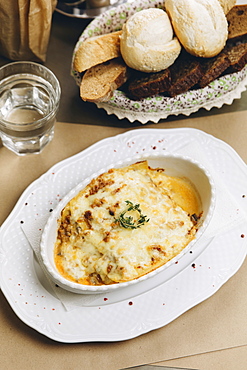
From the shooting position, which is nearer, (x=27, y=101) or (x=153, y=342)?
(x=153, y=342)

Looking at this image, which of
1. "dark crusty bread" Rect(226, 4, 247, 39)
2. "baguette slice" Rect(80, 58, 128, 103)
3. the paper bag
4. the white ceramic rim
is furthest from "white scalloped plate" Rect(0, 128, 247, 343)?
the paper bag

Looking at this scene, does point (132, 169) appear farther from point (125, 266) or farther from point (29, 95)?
point (29, 95)

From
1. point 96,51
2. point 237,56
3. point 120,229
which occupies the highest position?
point 237,56

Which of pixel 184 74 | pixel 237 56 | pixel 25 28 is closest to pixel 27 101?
pixel 25 28

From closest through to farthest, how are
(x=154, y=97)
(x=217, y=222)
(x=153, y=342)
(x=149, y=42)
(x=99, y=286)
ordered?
1. (x=99, y=286)
2. (x=153, y=342)
3. (x=217, y=222)
4. (x=149, y=42)
5. (x=154, y=97)

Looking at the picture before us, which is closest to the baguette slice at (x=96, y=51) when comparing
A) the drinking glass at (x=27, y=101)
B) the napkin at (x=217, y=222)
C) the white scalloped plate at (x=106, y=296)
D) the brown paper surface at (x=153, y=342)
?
the drinking glass at (x=27, y=101)

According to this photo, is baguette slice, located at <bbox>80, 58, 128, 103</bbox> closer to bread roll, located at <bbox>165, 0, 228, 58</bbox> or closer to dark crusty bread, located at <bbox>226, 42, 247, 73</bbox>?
bread roll, located at <bbox>165, 0, 228, 58</bbox>

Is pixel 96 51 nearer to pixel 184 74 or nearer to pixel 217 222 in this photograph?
pixel 184 74
